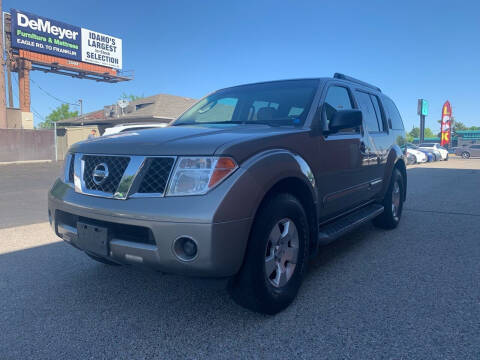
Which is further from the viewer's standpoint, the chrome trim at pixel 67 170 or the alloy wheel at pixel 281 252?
the chrome trim at pixel 67 170

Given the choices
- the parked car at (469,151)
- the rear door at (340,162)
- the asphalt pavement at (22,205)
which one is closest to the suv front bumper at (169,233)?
the rear door at (340,162)

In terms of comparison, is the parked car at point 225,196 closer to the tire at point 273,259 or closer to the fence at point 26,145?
the tire at point 273,259

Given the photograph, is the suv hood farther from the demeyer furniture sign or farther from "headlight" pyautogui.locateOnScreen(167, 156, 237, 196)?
the demeyer furniture sign

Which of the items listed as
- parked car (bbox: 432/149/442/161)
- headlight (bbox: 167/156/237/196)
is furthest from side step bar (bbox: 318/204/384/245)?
parked car (bbox: 432/149/442/161)

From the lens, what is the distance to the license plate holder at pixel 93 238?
8.06ft

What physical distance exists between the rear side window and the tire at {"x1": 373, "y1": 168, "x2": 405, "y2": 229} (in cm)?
72

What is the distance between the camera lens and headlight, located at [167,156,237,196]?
7.49 ft

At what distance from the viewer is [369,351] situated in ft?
7.43

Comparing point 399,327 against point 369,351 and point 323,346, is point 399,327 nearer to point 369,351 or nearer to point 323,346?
point 369,351

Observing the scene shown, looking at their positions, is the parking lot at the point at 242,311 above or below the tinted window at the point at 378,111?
below

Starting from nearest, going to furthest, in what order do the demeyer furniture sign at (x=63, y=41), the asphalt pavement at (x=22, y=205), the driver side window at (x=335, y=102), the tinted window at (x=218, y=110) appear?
the driver side window at (x=335, y=102) < the tinted window at (x=218, y=110) < the asphalt pavement at (x=22, y=205) < the demeyer furniture sign at (x=63, y=41)

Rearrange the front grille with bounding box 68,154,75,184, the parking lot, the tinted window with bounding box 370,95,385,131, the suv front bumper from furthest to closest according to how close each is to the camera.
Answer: the tinted window with bounding box 370,95,385,131 < the front grille with bounding box 68,154,75,184 < the parking lot < the suv front bumper

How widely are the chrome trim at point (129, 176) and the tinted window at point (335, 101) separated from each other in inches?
71.6

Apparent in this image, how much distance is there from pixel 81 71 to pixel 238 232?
39506mm
